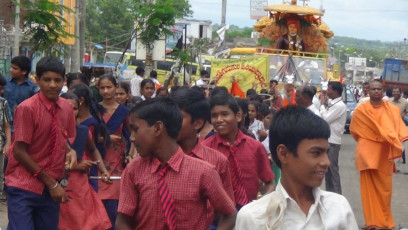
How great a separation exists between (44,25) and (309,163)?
902 cm

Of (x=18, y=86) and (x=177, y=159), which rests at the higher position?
(x=177, y=159)

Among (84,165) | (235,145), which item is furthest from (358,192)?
(235,145)

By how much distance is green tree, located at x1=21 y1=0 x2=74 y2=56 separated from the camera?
1182 centimetres

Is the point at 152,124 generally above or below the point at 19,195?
above

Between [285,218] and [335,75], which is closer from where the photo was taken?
[285,218]

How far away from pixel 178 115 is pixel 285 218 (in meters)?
1.43

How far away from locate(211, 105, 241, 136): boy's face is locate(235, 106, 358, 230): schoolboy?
273 centimetres

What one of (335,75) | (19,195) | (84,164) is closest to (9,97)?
(84,164)

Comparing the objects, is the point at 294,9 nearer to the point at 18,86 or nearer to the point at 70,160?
the point at 18,86

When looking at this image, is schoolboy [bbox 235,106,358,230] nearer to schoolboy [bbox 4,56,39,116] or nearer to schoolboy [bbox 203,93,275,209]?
schoolboy [bbox 203,93,275,209]

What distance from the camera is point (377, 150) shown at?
11.1 meters

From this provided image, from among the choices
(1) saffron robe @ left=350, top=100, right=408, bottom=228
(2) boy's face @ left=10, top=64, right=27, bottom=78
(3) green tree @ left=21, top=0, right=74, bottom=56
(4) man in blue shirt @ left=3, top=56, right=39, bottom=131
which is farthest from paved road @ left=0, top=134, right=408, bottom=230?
(3) green tree @ left=21, top=0, right=74, bottom=56

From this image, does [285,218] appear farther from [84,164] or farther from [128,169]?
[84,164]

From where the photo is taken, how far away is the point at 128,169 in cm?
473
